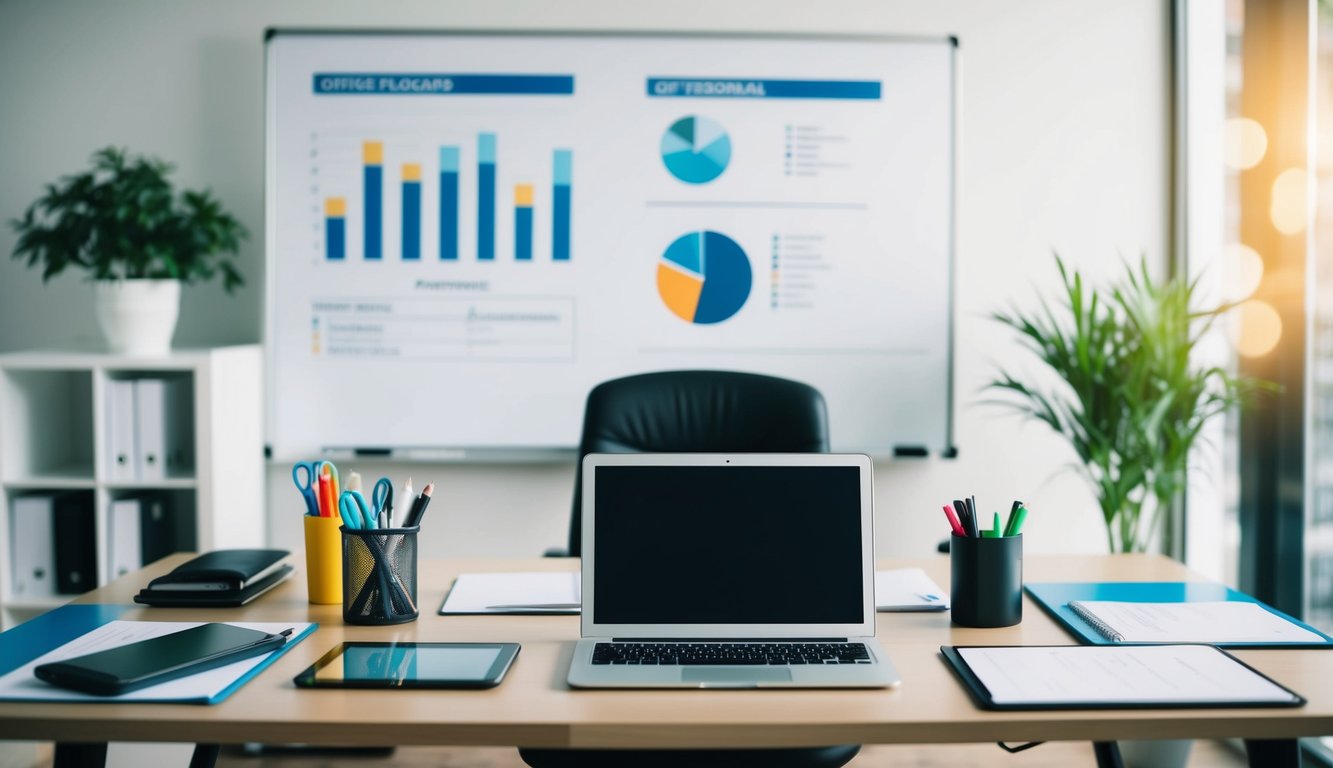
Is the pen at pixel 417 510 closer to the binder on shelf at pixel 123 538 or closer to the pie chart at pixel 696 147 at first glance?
the binder on shelf at pixel 123 538

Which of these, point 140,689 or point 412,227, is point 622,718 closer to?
point 140,689

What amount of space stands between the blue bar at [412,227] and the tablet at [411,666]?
1.76m

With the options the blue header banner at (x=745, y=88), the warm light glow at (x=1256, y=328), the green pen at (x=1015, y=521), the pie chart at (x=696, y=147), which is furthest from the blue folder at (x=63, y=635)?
the warm light glow at (x=1256, y=328)

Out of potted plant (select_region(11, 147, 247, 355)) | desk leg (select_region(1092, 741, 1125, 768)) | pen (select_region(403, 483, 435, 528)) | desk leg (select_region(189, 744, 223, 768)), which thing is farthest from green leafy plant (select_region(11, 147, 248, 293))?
desk leg (select_region(1092, 741, 1125, 768))

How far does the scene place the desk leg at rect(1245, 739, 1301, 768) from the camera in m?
1.19

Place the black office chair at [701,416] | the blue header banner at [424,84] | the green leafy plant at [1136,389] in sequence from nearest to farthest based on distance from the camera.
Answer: the black office chair at [701,416] → the green leafy plant at [1136,389] → the blue header banner at [424,84]

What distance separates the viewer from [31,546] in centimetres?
265

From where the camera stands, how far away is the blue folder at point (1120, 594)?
144 cm

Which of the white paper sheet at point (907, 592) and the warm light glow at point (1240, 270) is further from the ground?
the warm light glow at point (1240, 270)

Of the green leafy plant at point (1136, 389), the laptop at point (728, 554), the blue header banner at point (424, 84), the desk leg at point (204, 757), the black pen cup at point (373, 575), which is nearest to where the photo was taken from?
the laptop at point (728, 554)

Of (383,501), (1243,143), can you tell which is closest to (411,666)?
(383,501)

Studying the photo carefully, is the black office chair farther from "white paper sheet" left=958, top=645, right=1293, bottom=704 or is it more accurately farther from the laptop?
"white paper sheet" left=958, top=645, right=1293, bottom=704

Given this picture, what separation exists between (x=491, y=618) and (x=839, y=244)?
180 centimetres

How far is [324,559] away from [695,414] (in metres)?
0.88
